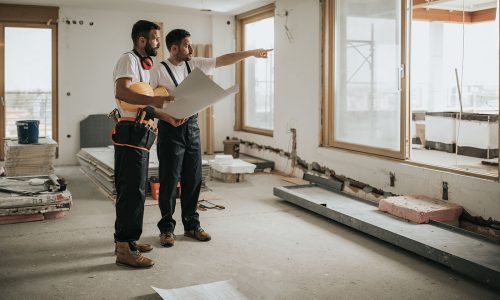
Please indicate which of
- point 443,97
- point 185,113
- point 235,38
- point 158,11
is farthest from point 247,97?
point 185,113

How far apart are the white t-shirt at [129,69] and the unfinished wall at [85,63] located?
17.8ft

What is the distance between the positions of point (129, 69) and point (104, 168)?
3.09 meters

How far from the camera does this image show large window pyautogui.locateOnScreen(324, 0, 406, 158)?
4.91 meters

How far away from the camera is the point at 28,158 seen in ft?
20.1

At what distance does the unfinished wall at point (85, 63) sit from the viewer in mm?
8016

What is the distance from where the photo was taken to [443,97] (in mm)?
8297

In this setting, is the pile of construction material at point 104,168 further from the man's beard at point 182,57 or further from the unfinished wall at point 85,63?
the man's beard at point 182,57

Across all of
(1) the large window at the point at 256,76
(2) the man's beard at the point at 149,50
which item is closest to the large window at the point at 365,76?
(1) the large window at the point at 256,76

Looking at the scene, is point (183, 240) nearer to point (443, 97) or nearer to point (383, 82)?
point (383, 82)

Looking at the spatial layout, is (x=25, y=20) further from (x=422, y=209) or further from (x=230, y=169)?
(x=422, y=209)

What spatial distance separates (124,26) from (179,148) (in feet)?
17.8

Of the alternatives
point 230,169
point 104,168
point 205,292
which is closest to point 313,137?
point 230,169

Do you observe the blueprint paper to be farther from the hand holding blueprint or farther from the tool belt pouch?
the hand holding blueprint

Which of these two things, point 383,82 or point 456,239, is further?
point 383,82
